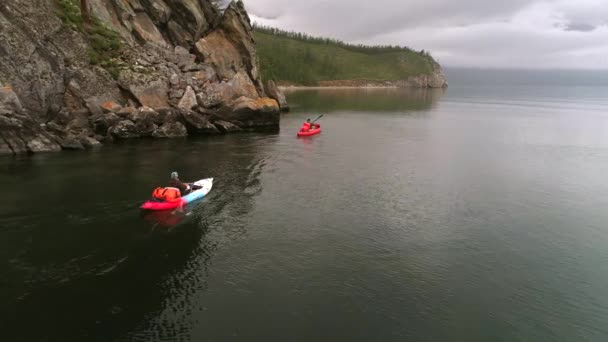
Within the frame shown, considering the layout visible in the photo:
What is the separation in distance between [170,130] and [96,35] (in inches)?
710

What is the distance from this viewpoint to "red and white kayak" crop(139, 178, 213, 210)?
31.6 metres

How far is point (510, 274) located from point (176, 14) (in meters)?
74.0

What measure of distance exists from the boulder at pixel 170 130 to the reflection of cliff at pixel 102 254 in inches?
759

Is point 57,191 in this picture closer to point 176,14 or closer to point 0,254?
point 0,254

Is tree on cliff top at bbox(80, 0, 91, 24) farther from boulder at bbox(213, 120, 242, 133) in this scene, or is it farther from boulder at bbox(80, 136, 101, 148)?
boulder at bbox(213, 120, 242, 133)

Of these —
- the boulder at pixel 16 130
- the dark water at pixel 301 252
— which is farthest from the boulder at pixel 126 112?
the boulder at pixel 16 130

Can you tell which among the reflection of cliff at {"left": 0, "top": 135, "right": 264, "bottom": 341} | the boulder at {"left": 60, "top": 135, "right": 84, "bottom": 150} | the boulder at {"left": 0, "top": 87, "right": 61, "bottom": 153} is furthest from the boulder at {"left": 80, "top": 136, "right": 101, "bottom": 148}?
the reflection of cliff at {"left": 0, "top": 135, "right": 264, "bottom": 341}

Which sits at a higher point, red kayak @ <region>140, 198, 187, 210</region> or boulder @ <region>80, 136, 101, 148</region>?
boulder @ <region>80, 136, 101, 148</region>

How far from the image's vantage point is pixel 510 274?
979 inches

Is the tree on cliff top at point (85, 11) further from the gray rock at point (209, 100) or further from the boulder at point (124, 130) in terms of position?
the gray rock at point (209, 100)

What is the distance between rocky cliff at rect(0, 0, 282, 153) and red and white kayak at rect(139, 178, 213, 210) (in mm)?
22961

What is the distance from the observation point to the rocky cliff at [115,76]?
5038 cm

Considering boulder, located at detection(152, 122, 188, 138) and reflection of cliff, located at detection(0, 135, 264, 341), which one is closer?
reflection of cliff, located at detection(0, 135, 264, 341)

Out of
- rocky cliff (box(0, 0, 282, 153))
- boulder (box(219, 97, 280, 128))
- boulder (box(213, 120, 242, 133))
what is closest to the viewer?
rocky cliff (box(0, 0, 282, 153))
